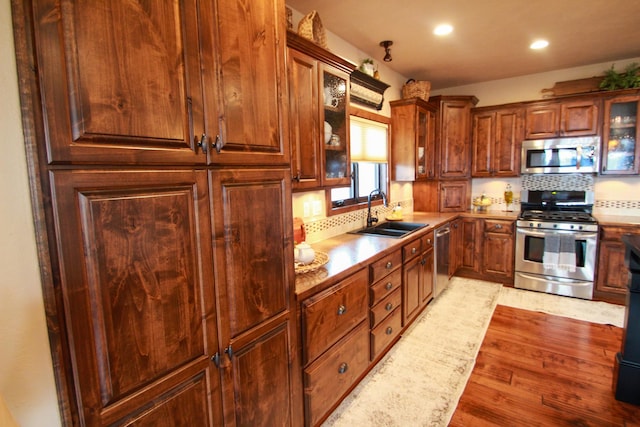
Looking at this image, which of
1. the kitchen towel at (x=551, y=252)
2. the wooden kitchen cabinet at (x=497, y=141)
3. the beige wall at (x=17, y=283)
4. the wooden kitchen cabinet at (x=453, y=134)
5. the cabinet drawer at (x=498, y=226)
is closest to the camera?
the beige wall at (x=17, y=283)

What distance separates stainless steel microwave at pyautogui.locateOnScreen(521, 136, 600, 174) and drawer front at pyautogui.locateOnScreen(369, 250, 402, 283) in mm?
2657

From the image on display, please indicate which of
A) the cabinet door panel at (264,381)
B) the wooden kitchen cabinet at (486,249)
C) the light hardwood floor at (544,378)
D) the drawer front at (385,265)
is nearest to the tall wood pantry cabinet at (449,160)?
the wooden kitchen cabinet at (486,249)

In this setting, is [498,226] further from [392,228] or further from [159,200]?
[159,200]

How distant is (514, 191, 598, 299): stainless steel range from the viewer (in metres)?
3.57

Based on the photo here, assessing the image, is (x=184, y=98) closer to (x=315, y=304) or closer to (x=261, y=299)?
(x=261, y=299)

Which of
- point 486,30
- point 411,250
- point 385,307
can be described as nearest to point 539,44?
point 486,30

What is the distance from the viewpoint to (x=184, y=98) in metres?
1.00

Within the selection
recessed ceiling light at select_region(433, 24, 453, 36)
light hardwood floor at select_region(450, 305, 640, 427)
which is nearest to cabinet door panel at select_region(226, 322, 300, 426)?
light hardwood floor at select_region(450, 305, 640, 427)

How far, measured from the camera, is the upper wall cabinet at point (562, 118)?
3723mm

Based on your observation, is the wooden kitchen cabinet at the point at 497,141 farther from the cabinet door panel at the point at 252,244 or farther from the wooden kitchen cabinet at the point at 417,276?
the cabinet door panel at the point at 252,244

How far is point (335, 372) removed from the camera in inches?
75.4

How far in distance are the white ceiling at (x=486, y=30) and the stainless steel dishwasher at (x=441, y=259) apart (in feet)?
6.27

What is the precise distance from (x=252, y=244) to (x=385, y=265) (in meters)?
1.44

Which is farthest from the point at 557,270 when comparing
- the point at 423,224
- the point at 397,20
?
the point at 397,20
